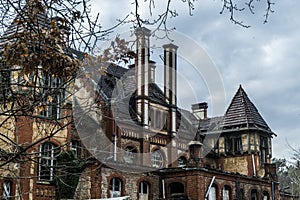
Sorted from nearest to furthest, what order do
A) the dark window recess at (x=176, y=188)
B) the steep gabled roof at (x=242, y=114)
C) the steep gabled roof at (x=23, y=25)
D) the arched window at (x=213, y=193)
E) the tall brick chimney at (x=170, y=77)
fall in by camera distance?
the steep gabled roof at (x=23, y=25) → the arched window at (x=213, y=193) → the dark window recess at (x=176, y=188) → the tall brick chimney at (x=170, y=77) → the steep gabled roof at (x=242, y=114)

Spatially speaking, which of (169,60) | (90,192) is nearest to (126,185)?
(90,192)

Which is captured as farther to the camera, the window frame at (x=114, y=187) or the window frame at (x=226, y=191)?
the window frame at (x=226, y=191)

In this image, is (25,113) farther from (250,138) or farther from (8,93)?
(250,138)

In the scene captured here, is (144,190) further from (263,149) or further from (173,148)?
(263,149)

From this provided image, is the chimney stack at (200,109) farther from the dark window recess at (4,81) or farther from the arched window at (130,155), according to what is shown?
the dark window recess at (4,81)

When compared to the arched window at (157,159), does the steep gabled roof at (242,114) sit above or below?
above

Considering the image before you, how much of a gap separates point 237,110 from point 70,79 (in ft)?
105

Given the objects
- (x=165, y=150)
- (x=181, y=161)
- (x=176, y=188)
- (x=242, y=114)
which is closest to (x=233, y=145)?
(x=242, y=114)

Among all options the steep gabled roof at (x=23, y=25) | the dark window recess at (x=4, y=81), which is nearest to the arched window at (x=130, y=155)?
the dark window recess at (x=4, y=81)

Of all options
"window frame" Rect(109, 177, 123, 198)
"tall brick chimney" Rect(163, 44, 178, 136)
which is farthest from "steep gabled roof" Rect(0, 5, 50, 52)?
"tall brick chimney" Rect(163, 44, 178, 136)

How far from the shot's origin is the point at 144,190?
25391 mm

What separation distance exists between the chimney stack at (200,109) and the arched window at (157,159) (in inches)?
483

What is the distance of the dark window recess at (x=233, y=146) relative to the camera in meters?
35.7

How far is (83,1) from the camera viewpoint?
6039 millimetres
